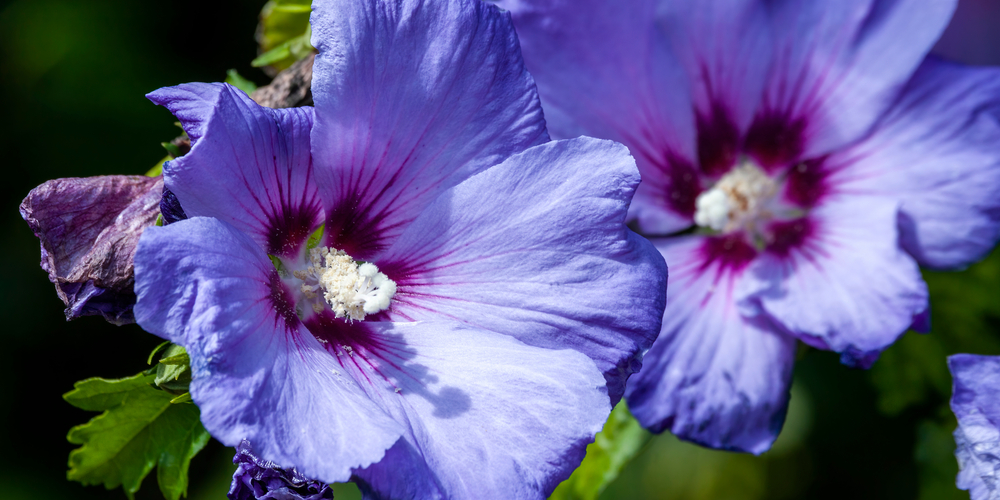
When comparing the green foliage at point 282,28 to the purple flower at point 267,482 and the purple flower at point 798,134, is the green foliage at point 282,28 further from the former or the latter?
the purple flower at point 267,482

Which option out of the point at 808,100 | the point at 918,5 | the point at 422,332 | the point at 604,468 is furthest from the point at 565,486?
the point at 918,5

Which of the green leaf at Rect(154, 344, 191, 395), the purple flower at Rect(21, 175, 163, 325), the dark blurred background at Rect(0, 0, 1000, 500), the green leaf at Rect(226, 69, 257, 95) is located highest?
the green leaf at Rect(226, 69, 257, 95)

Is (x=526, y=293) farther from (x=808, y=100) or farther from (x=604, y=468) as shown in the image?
(x=808, y=100)

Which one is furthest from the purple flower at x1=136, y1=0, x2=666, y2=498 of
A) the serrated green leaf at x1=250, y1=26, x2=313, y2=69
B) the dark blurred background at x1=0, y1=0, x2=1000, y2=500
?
the dark blurred background at x1=0, y1=0, x2=1000, y2=500

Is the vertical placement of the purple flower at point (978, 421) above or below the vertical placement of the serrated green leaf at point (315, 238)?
below

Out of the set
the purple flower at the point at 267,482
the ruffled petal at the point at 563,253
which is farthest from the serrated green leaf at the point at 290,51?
the purple flower at the point at 267,482

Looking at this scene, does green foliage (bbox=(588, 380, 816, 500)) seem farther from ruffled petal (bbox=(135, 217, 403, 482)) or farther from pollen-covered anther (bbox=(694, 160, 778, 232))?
ruffled petal (bbox=(135, 217, 403, 482))

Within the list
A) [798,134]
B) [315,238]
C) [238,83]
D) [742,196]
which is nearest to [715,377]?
[742,196]
